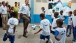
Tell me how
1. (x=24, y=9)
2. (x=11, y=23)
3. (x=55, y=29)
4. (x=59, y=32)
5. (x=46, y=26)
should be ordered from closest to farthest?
(x=59, y=32), (x=55, y=29), (x=11, y=23), (x=46, y=26), (x=24, y=9)

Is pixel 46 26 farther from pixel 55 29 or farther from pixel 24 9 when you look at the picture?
pixel 24 9

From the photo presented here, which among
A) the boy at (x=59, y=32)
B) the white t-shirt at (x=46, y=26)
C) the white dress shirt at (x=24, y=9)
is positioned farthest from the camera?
the white dress shirt at (x=24, y=9)

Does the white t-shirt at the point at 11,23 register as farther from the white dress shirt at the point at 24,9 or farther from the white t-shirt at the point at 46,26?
the white dress shirt at the point at 24,9

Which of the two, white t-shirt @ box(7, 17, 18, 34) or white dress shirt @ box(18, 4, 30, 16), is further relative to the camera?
white dress shirt @ box(18, 4, 30, 16)

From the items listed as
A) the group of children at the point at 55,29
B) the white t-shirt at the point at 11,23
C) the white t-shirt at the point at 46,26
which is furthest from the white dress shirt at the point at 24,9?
the white t-shirt at the point at 11,23

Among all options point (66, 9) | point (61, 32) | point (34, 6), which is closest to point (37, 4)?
point (34, 6)

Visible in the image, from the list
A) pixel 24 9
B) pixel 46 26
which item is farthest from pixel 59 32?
pixel 24 9

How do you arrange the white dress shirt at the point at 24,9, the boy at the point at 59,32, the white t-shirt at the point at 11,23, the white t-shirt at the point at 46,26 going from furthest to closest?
1. the white dress shirt at the point at 24,9
2. the white t-shirt at the point at 46,26
3. the white t-shirt at the point at 11,23
4. the boy at the point at 59,32

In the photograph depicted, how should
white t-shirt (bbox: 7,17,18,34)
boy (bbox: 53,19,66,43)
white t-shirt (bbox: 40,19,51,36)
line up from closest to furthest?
1. boy (bbox: 53,19,66,43)
2. white t-shirt (bbox: 7,17,18,34)
3. white t-shirt (bbox: 40,19,51,36)

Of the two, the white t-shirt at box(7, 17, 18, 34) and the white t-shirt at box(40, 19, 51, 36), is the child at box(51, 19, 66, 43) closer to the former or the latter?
the white t-shirt at box(40, 19, 51, 36)

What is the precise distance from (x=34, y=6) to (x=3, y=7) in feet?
15.6

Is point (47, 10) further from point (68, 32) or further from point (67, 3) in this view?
point (68, 32)

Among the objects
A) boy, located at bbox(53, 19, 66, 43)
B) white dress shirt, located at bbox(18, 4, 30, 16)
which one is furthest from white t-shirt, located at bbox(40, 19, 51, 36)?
white dress shirt, located at bbox(18, 4, 30, 16)

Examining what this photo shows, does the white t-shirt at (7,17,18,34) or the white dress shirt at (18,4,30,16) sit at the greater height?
the white dress shirt at (18,4,30,16)
